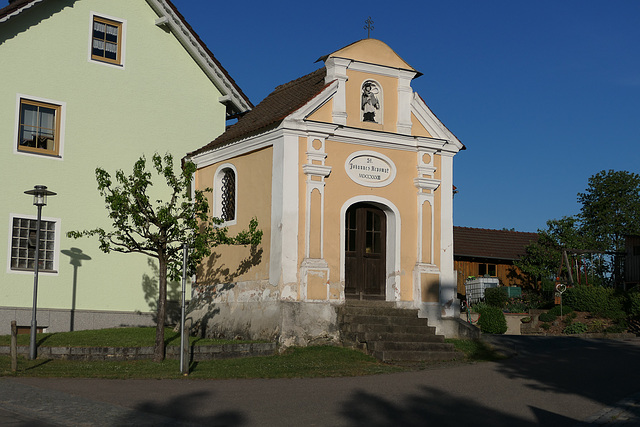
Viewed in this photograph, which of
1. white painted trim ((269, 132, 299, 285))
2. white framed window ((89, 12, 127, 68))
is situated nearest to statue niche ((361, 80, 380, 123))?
white painted trim ((269, 132, 299, 285))

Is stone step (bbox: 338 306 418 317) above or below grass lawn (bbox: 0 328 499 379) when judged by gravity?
above

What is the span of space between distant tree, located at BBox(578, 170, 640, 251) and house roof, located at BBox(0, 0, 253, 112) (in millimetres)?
32546

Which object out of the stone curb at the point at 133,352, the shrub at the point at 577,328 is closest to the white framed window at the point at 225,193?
the stone curb at the point at 133,352

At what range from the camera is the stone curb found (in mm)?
16531

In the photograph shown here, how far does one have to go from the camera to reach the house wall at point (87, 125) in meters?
20.3

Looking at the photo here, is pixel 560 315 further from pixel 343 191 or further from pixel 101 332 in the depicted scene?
pixel 101 332

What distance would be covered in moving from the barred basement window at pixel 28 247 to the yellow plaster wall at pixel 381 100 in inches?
336

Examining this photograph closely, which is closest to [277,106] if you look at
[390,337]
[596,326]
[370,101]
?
[370,101]

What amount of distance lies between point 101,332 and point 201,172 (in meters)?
5.14

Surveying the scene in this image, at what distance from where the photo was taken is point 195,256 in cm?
1655

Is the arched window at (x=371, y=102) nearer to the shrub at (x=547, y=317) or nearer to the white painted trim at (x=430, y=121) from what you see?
the white painted trim at (x=430, y=121)

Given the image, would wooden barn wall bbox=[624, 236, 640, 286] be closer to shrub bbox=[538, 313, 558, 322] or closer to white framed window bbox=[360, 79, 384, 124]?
shrub bbox=[538, 313, 558, 322]

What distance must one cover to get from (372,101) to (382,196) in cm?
245

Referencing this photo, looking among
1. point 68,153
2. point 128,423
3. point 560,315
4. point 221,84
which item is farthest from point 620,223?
point 128,423
